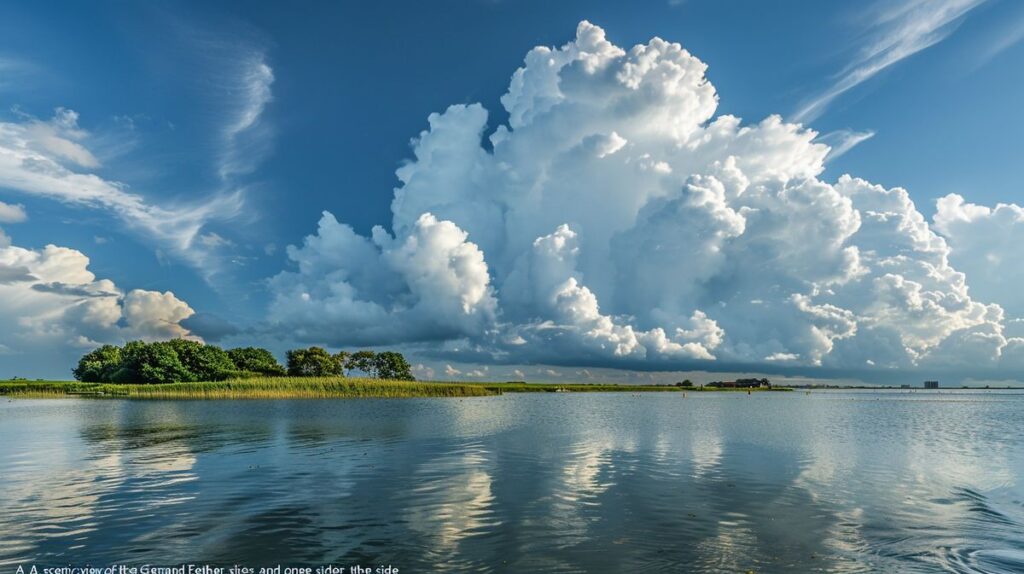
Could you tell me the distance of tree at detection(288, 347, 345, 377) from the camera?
18312cm

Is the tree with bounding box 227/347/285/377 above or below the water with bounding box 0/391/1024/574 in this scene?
above

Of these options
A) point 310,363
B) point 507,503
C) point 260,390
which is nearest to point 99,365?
point 310,363

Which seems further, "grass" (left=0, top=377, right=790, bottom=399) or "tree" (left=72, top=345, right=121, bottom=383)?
"tree" (left=72, top=345, right=121, bottom=383)

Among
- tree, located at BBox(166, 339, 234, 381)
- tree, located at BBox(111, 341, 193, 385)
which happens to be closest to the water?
tree, located at BBox(111, 341, 193, 385)

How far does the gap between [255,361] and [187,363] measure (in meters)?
28.3

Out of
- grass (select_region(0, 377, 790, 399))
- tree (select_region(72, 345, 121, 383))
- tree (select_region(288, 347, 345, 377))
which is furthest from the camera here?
tree (select_region(288, 347, 345, 377))

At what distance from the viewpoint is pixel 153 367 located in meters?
135

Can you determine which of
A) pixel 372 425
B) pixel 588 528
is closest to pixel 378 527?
pixel 588 528

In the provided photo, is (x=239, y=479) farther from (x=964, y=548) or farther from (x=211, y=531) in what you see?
(x=964, y=548)

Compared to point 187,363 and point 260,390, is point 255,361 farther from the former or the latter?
point 260,390

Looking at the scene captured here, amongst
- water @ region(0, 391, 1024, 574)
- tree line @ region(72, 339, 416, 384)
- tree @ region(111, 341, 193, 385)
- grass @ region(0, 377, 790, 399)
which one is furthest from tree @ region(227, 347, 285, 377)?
water @ region(0, 391, 1024, 574)

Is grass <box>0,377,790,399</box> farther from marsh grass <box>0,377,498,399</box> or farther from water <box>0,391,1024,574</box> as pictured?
water <box>0,391,1024,574</box>

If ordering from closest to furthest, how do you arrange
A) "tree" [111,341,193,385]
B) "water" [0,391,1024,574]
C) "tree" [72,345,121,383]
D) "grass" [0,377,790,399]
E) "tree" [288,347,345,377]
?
"water" [0,391,1024,574] → "grass" [0,377,790,399] → "tree" [111,341,193,385] → "tree" [72,345,121,383] → "tree" [288,347,345,377]

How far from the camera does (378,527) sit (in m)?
19.1
